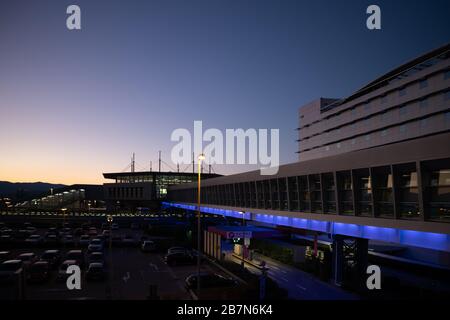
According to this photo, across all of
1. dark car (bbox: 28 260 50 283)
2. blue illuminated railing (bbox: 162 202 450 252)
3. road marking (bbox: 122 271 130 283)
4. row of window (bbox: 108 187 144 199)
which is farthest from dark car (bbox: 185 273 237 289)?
row of window (bbox: 108 187 144 199)

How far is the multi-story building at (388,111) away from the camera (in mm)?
59688

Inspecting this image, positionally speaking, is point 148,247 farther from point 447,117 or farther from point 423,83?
point 423,83

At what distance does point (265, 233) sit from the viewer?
37406 mm

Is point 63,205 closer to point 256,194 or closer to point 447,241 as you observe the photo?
point 256,194

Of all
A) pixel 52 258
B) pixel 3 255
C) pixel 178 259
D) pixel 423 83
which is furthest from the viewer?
pixel 423 83

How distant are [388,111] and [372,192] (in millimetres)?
62394

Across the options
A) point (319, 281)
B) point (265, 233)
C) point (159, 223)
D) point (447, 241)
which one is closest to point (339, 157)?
point (447, 241)

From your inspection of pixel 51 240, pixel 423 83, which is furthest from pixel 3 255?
pixel 423 83

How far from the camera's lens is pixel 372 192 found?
57.9ft

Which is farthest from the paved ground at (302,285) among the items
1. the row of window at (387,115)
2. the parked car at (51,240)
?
the row of window at (387,115)

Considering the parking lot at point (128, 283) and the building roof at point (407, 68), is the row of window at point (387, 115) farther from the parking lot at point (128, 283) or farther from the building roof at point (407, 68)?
the parking lot at point (128, 283)

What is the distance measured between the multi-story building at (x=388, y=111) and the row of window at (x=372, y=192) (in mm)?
44766

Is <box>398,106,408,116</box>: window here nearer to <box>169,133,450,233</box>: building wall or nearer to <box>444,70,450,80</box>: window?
<box>444,70,450,80</box>: window

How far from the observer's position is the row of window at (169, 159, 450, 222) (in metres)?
14.4
